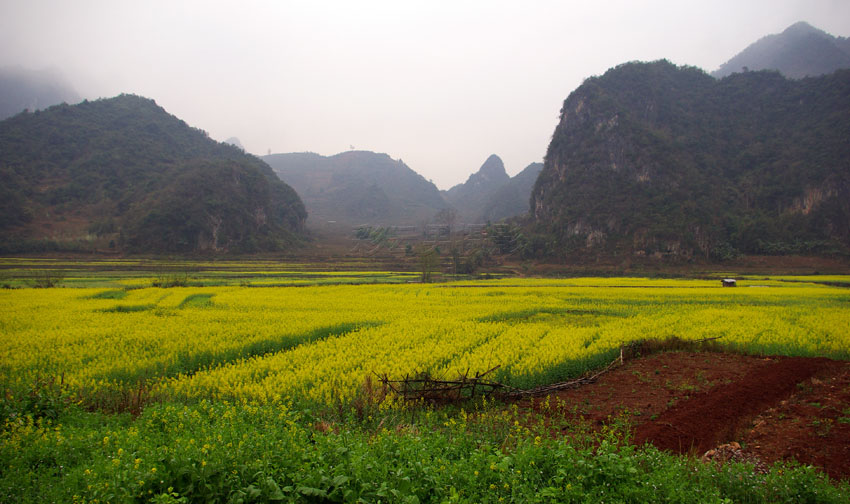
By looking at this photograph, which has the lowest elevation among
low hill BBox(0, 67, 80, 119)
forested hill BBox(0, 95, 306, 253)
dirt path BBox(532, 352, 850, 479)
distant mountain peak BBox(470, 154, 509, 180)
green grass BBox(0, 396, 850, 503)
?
dirt path BBox(532, 352, 850, 479)

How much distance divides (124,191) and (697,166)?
107m

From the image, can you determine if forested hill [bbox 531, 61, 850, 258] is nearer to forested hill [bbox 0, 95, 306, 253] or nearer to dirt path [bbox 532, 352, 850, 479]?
dirt path [bbox 532, 352, 850, 479]

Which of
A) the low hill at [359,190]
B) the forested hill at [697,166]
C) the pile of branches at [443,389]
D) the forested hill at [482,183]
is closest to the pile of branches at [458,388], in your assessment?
the pile of branches at [443,389]

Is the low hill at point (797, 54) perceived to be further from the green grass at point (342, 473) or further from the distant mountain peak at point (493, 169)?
the green grass at point (342, 473)

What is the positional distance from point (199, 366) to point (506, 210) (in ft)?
359

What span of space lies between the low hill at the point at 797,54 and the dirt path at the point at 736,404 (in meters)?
131

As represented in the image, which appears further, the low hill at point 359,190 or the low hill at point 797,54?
the low hill at point 359,190

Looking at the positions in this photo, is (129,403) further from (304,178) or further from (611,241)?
(304,178)

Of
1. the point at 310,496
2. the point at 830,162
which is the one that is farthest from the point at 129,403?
the point at 830,162

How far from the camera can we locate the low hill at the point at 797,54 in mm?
114812

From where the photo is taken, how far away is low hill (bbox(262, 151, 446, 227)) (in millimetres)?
125875

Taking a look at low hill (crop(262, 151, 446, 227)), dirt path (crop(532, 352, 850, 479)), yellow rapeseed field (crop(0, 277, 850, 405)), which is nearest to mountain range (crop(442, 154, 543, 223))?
low hill (crop(262, 151, 446, 227))

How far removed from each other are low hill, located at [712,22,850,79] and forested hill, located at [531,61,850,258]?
108ft

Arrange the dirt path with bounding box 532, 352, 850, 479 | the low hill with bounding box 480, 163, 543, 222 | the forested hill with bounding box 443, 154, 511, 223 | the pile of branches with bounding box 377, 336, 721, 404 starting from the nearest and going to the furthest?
the dirt path with bounding box 532, 352, 850, 479
the pile of branches with bounding box 377, 336, 721, 404
the low hill with bounding box 480, 163, 543, 222
the forested hill with bounding box 443, 154, 511, 223
